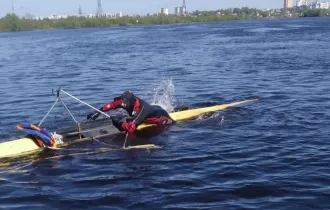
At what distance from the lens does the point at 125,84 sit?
87.0ft

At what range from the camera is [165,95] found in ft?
73.4

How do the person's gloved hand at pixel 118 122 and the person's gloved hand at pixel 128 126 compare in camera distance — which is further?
the person's gloved hand at pixel 118 122

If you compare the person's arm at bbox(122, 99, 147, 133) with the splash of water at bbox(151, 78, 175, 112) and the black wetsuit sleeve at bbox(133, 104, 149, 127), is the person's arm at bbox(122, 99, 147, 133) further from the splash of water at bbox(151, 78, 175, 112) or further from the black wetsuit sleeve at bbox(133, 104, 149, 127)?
the splash of water at bbox(151, 78, 175, 112)

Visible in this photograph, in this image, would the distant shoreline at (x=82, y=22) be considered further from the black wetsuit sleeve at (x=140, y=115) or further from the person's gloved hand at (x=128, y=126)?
the person's gloved hand at (x=128, y=126)

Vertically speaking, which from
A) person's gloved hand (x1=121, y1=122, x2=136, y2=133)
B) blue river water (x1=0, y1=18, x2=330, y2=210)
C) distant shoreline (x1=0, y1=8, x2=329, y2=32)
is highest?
distant shoreline (x1=0, y1=8, x2=329, y2=32)

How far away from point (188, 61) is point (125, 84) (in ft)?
32.6

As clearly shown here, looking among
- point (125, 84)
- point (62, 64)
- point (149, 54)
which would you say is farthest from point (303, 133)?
point (149, 54)

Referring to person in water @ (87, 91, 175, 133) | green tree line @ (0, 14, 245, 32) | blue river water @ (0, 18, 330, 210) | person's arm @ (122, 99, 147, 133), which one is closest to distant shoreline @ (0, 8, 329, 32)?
green tree line @ (0, 14, 245, 32)

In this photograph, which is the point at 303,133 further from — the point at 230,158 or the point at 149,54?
the point at 149,54

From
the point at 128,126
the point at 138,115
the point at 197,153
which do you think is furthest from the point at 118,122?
the point at 197,153

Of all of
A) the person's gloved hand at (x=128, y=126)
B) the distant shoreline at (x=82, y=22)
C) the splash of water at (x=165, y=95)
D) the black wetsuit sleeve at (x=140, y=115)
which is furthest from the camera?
the distant shoreline at (x=82, y=22)

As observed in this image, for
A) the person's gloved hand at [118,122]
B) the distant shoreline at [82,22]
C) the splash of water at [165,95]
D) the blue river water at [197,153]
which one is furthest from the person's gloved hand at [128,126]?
the distant shoreline at [82,22]

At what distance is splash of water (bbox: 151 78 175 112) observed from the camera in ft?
64.4

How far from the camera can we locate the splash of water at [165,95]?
19641 millimetres
